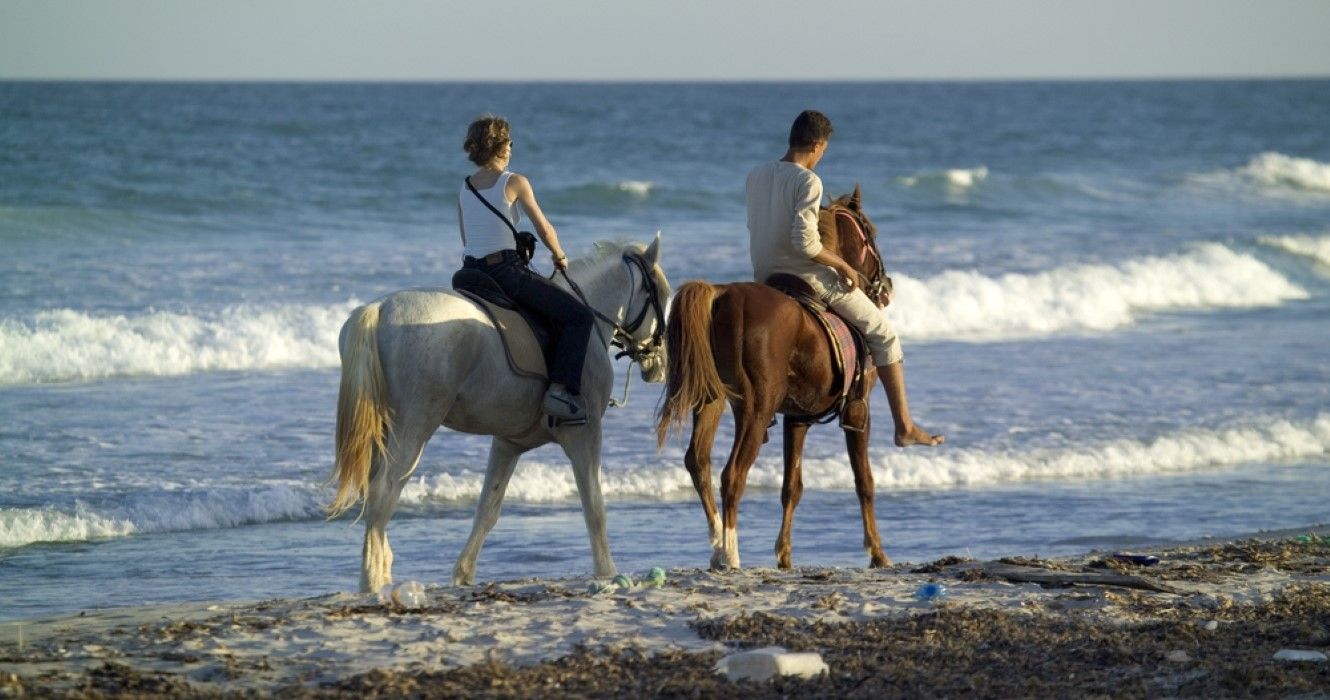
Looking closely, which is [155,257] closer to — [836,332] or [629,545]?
[629,545]

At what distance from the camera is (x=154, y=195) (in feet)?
93.4

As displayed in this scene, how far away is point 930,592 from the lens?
7.21m

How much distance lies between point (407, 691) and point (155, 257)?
18.4 metres

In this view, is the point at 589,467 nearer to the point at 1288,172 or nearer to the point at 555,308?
the point at 555,308

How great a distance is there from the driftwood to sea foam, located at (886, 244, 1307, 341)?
40.3 ft

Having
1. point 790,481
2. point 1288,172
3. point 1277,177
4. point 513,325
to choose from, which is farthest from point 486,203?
point 1288,172

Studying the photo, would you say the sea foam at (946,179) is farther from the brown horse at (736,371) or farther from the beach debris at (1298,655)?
the beach debris at (1298,655)

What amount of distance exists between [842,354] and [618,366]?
329 inches

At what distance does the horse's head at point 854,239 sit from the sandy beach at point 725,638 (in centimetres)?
163

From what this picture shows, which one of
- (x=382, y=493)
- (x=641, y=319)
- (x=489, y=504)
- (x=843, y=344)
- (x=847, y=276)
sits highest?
(x=847, y=276)

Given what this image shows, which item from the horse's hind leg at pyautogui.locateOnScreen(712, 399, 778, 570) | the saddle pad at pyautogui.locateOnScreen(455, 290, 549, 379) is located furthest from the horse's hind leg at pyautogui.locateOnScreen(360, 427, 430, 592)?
the horse's hind leg at pyautogui.locateOnScreen(712, 399, 778, 570)

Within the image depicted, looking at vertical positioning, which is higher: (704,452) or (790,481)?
(704,452)

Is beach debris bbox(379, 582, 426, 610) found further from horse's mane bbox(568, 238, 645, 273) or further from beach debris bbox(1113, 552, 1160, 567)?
beach debris bbox(1113, 552, 1160, 567)

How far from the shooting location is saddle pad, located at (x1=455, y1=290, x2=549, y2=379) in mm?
7398
